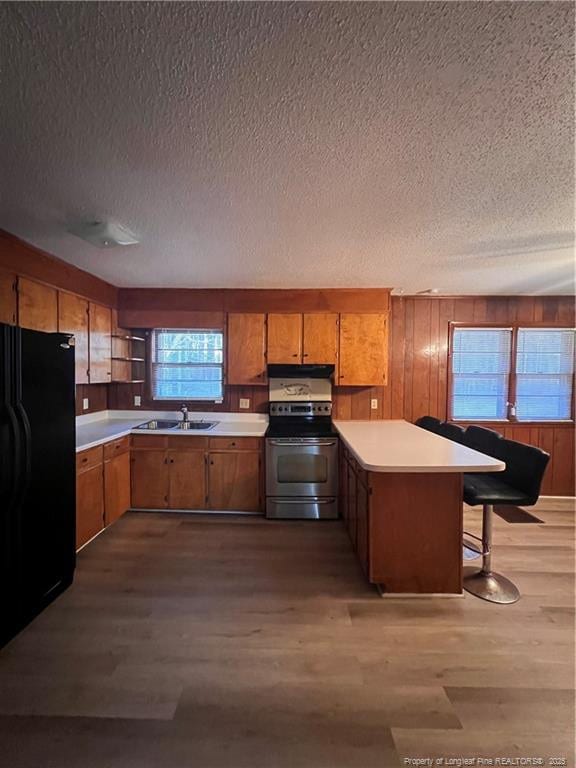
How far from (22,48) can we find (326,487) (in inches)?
130

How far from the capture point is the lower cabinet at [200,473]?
3402 millimetres

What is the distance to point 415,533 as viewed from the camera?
2.14 meters

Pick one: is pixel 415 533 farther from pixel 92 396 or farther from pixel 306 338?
pixel 92 396

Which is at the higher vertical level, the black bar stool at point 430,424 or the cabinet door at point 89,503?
the black bar stool at point 430,424

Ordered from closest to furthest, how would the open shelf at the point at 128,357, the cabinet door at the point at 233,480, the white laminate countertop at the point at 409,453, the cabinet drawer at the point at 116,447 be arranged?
1. the white laminate countertop at the point at 409,453
2. the cabinet drawer at the point at 116,447
3. the cabinet door at the point at 233,480
4. the open shelf at the point at 128,357

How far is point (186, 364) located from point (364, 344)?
6.89ft

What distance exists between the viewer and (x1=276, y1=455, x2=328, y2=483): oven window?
3.30 metres

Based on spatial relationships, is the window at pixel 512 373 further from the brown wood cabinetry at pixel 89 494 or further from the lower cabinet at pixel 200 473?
the brown wood cabinetry at pixel 89 494

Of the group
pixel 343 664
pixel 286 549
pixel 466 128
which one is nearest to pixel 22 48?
pixel 466 128

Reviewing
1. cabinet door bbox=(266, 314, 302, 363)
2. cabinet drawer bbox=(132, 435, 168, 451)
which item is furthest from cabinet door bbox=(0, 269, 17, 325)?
cabinet door bbox=(266, 314, 302, 363)

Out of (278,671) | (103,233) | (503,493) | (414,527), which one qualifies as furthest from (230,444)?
(503,493)

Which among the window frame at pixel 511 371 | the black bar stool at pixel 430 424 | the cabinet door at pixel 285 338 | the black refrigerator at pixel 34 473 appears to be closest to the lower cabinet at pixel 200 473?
the cabinet door at pixel 285 338

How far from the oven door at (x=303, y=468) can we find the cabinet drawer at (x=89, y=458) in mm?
1511

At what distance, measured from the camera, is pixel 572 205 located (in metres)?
1.83
